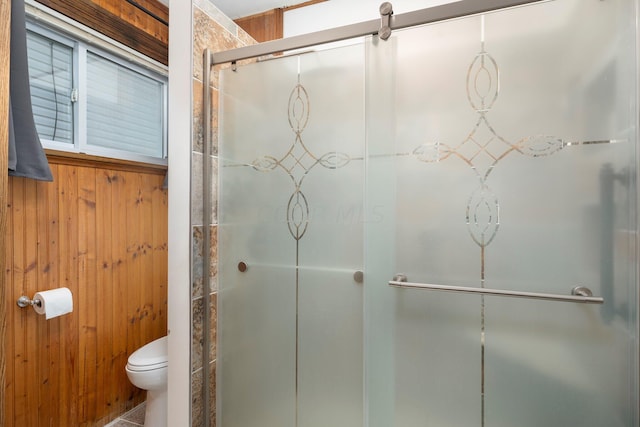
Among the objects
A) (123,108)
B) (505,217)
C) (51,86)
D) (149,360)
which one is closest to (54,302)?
(149,360)

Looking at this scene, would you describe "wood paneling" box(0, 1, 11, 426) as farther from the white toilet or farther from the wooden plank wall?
the white toilet

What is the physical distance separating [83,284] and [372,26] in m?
1.88

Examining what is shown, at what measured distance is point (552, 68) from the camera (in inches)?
40.6

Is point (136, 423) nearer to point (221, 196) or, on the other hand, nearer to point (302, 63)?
point (221, 196)

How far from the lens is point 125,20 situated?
6.30 feet

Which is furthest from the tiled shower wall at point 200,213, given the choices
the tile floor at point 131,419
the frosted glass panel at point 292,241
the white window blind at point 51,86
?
the white window blind at point 51,86

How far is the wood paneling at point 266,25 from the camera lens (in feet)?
6.81

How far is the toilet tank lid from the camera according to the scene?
64.2 inches

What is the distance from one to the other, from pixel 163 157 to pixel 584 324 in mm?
2347

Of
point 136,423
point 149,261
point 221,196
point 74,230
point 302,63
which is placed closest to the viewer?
Answer: point 302,63

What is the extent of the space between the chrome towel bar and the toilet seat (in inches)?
48.7

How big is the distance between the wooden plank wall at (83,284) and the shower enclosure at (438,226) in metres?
0.81

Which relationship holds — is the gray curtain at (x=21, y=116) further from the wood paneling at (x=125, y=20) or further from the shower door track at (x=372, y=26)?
the shower door track at (x=372, y=26)

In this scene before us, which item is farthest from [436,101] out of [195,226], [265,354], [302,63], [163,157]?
[163,157]
